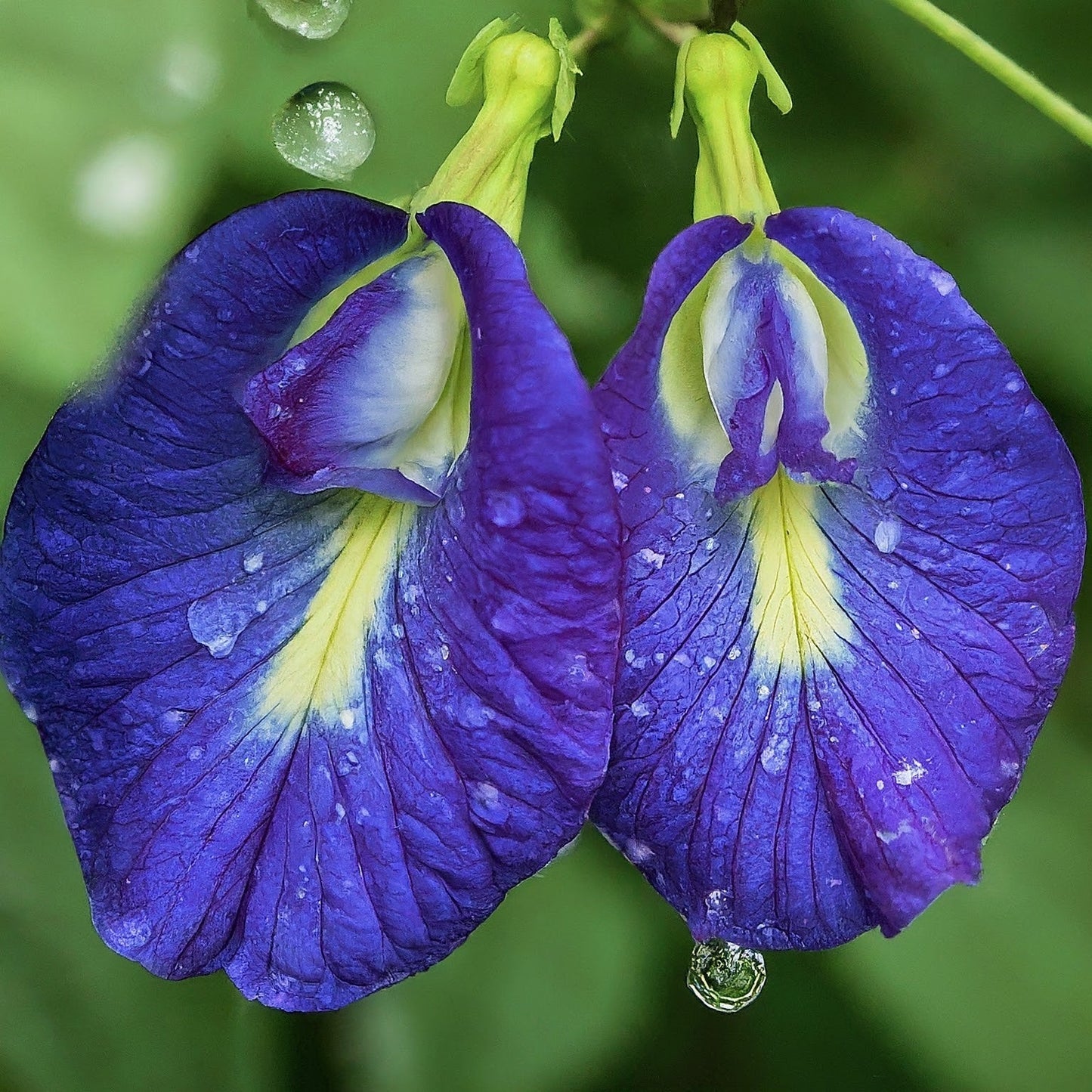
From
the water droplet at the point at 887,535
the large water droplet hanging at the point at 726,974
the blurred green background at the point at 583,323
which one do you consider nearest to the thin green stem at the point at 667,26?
the blurred green background at the point at 583,323

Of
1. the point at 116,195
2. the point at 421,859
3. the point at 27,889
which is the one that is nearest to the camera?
the point at 421,859

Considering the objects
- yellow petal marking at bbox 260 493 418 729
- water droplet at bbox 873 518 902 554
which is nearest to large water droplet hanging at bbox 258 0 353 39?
yellow petal marking at bbox 260 493 418 729

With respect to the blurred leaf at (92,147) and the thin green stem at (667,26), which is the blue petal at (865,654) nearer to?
the thin green stem at (667,26)

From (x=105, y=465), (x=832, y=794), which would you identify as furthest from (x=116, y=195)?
(x=832, y=794)

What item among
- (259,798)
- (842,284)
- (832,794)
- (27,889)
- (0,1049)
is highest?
(842,284)

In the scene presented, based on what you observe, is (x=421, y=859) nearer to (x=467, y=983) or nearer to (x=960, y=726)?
(x=960, y=726)

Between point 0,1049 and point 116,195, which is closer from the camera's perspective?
point 116,195
